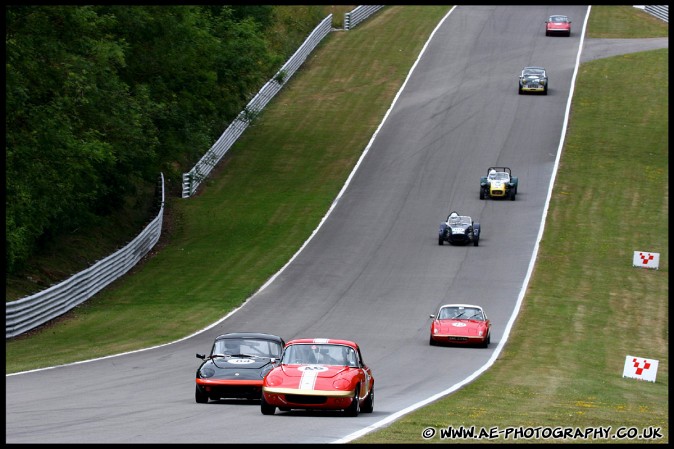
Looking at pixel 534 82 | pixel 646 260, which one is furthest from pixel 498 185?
pixel 534 82

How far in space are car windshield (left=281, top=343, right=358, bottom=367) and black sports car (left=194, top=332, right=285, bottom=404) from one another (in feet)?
1.39

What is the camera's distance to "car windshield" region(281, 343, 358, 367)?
18969mm

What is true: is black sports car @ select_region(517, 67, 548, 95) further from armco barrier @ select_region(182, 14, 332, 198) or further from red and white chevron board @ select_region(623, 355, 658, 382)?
red and white chevron board @ select_region(623, 355, 658, 382)

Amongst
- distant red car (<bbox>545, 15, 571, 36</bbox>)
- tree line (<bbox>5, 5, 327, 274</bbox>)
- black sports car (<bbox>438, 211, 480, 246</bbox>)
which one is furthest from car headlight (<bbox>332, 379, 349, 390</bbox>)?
distant red car (<bbox>545, 15, 571, 36</bbox>)

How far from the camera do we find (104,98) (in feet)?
120

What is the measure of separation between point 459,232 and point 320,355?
27003 mm

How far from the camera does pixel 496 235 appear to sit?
156 ft

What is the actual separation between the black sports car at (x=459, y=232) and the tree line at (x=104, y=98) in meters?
11.2

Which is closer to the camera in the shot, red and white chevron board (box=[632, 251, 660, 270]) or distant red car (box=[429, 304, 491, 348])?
distant red car (box=[429, 304, 491, 348])

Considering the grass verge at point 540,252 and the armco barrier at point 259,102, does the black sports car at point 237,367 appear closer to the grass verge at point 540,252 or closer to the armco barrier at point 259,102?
the grass verge at point 540,252

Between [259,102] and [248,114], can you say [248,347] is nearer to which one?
[248,114]

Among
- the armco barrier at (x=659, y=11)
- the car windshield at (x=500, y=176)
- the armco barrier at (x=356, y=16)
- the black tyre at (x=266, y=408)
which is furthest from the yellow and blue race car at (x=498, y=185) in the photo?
the armco barrier at (x=659, y=11)

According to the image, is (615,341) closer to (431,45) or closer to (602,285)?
(602,285)

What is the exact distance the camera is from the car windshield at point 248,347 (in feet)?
70.8
